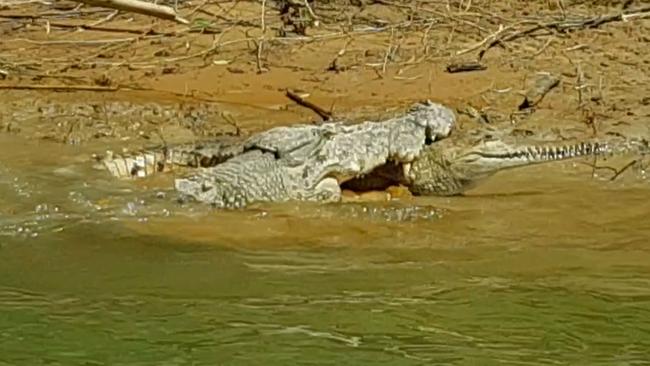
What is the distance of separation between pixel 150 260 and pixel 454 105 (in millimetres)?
2779

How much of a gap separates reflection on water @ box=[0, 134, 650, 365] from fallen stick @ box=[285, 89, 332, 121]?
127 centimetres

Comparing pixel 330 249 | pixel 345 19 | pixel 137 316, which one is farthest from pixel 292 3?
pixel 137 316

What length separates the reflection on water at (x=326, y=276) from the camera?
4.19 meters

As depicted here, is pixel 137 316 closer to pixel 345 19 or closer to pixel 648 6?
pixel 345 19

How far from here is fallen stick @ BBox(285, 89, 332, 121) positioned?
7.44 metres

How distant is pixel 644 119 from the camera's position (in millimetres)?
7129

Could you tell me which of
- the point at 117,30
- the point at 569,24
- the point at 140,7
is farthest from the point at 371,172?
the point at 117,30

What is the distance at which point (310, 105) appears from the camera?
768 centimetres

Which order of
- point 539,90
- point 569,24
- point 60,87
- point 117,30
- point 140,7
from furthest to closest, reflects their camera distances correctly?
1. point 117,30
2. point 569,24
3. point 60,87
4. point 539,90
5. point 140,7

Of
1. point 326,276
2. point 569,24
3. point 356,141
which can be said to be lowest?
point 326,276

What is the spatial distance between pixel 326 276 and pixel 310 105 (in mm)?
2820

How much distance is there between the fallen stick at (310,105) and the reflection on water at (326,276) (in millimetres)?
1271

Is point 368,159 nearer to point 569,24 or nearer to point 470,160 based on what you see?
point 470,160

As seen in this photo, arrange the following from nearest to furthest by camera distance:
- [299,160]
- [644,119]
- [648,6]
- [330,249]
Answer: [330,249] → [299,160] → [644,119] → [648,6]
